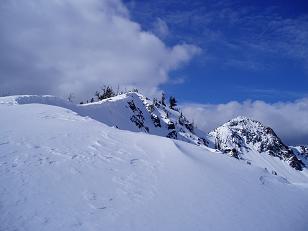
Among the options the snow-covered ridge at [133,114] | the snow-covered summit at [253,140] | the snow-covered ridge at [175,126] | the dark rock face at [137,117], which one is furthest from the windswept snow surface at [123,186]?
the snow-covered summit at [253,140]

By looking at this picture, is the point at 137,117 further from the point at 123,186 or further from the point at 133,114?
the point at 123,186

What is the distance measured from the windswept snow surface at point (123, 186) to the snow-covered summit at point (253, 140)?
5060 inches

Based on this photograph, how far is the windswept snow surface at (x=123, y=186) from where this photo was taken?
8953 mm

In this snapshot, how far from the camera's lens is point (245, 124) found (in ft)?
551

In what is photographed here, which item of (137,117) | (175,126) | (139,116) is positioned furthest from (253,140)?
(137,117)

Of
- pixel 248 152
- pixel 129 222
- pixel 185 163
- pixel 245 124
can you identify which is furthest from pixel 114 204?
pixel 245 124

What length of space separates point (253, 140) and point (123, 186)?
153 m

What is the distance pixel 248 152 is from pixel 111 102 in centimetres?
10450

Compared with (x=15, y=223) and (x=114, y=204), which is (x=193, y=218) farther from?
(x=15, y=223)

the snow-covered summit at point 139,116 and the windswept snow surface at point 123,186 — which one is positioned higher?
the snow-covered summit at point 139,116

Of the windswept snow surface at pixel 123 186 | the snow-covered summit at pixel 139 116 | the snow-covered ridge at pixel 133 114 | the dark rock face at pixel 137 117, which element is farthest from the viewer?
the dark rock face at pixel 137 117

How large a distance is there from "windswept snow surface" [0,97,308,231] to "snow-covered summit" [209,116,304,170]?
128517 mm

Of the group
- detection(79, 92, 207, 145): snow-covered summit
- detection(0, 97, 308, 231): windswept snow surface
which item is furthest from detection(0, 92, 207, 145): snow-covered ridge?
detection(0, 97, 308, 231): windswept snow surface

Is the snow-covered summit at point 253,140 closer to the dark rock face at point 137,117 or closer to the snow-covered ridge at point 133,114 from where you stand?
the snow-covered ridge at point 133,114
